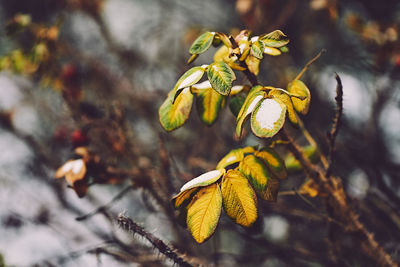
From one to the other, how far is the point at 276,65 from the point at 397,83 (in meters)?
0.67

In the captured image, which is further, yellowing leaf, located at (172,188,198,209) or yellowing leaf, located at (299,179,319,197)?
yellowing leaf, located at (299,179,319,197)

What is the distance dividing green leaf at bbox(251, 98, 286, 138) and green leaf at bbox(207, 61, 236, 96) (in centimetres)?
7

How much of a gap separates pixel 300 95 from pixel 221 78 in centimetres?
17

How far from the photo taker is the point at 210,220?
591 millimetres

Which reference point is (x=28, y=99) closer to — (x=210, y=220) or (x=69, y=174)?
(x=69, y=174)

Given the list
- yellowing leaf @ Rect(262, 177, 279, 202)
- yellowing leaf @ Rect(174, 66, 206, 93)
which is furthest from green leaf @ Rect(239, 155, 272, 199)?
yellowing leaf @ Rect(174, 66, 206, 93)

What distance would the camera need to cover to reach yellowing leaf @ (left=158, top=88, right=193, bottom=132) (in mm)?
712

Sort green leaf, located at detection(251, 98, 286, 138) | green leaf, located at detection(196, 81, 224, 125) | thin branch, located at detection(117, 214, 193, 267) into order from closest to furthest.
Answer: green leaf, located at detection(251, 98, 286, 138)
thin branch, located at detection(117, 214, 193, 267)
green leaf, located at detection(196, 81, 224, 125)

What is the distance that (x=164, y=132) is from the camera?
6.52 ft

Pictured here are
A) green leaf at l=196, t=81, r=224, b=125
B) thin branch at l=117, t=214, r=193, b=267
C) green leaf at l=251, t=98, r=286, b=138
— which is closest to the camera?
green leaf at l=251, t=98, r=286, b=138

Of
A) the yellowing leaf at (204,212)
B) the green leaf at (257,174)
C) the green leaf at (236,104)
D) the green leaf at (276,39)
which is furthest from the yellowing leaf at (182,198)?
the green leaf at (276,39)

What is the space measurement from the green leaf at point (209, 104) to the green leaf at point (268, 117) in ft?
0.63

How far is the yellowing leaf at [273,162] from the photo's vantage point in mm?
676

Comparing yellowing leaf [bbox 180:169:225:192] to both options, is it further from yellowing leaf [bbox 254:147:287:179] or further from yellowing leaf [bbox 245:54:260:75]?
yellowing leaf [bbox 245:54:260:75]
